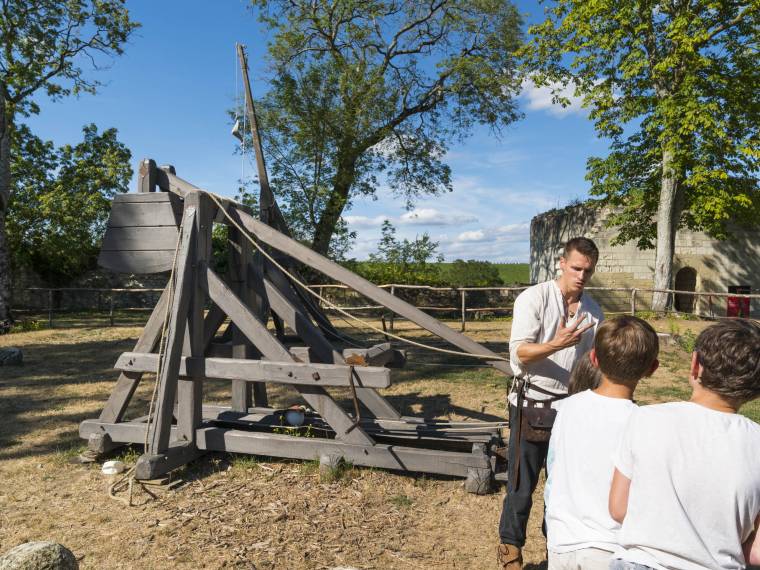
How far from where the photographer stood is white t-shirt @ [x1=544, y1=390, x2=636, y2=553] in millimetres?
1580

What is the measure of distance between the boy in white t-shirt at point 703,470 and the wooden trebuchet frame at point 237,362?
2259 mm

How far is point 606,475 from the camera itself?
5.31 feet

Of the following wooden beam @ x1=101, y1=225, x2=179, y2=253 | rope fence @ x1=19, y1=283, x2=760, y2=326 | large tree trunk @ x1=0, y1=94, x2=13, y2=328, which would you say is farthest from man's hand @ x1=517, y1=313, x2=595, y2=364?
large tree trunk @ x1=0, y1=94, x2=13, y2=328

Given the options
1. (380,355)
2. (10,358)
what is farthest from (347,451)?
(10,358)

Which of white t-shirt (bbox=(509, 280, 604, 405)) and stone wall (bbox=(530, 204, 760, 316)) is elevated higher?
stone wall (bbox=(530, 204, 760, 316))

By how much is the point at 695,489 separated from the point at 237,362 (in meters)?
3.38

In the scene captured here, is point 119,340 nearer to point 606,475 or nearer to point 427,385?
point 427,385

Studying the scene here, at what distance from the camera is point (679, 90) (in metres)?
14.5

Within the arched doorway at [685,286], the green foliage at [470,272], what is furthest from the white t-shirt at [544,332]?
the green foliage at [470,272]

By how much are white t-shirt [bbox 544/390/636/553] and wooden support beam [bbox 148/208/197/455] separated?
304 centimetres

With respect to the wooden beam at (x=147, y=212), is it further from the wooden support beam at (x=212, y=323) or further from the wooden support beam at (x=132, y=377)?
the wooden support beam at (x=212, y=323)

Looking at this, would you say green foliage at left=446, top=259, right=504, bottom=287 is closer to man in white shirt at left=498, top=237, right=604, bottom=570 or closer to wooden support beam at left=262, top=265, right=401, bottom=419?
wooden support beam at left=262, top=265, right=401, bottom=419

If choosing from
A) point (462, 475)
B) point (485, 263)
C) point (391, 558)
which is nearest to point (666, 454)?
point (391, 558)

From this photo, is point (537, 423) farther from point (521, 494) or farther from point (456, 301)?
point (456, 301)
